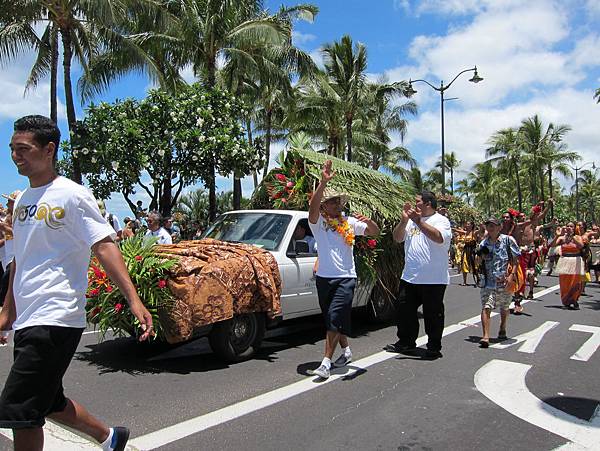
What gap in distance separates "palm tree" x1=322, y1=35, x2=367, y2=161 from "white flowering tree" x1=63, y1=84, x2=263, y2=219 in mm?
14634

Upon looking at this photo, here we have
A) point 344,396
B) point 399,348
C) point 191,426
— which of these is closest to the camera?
point 191,426

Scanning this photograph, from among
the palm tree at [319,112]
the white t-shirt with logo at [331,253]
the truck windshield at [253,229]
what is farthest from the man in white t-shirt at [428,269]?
the palm tree at [319,112]

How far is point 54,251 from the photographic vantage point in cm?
274

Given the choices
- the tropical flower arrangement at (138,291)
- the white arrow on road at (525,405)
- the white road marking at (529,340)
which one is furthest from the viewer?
the white road marking at (529,340)

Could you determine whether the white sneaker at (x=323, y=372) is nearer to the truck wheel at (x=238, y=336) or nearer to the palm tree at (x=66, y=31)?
the truck wheel at (x=238, y=336)

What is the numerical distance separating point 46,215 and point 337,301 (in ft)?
10.6

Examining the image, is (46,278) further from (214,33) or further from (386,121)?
(386,121)

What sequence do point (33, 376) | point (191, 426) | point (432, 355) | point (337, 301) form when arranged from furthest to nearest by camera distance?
point (432, 355), point (337, 301), point (191, 426), point (33, 376)

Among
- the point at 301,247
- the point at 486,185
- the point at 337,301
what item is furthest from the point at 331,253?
the point at 486,185

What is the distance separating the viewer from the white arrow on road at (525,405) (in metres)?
4.01

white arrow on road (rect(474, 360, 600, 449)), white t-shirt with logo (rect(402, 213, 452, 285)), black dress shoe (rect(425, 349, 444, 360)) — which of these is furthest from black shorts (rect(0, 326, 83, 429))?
black dress shoe (rect(425, 349, 444, 360))

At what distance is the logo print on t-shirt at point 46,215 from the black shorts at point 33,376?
536 mm

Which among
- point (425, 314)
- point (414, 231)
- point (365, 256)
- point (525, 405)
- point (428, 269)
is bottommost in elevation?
point (525, 405)

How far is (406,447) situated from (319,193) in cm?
238
